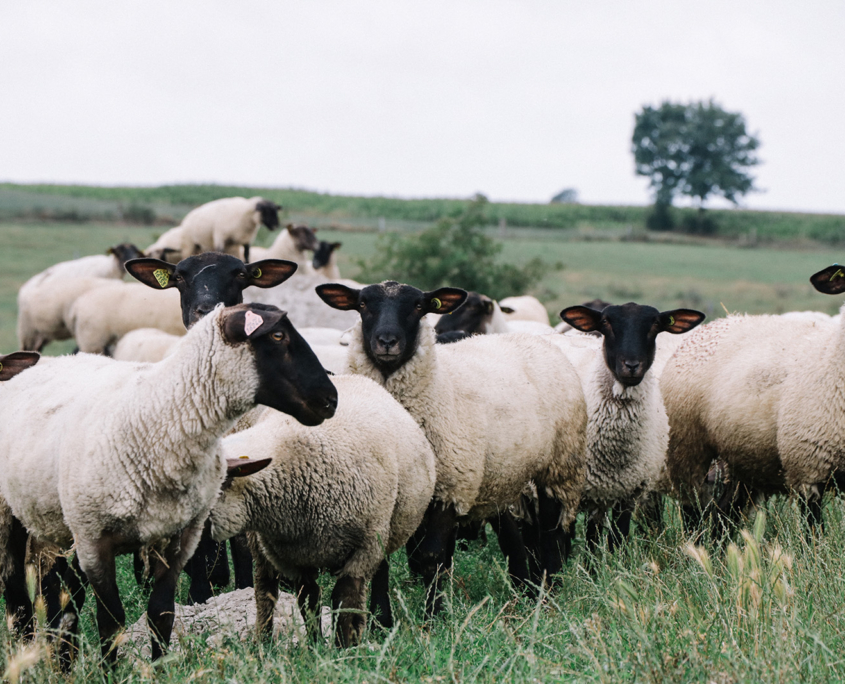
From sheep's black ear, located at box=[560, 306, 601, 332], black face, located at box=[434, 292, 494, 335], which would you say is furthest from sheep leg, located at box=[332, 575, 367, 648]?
black face, located at box=[434, 292, 494, 335]

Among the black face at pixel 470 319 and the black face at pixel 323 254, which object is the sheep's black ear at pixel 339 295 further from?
the black face at pixel 323 254

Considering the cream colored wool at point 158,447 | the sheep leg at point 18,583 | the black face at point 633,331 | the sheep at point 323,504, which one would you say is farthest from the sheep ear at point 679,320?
the sheep leg at point 18,583

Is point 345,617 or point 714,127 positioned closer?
point 345,617

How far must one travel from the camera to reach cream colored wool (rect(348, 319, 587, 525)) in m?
5.64

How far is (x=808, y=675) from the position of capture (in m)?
3.42

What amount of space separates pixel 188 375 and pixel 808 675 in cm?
285

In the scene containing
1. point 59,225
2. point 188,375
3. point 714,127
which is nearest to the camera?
point 188,375

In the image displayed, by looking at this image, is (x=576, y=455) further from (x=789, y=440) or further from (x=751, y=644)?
(x=751, y=644)

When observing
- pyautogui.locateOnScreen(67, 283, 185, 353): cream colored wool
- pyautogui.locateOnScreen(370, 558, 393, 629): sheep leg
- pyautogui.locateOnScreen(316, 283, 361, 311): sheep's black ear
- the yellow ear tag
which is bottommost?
pyautogui.locateOnScreen(370, 558, 393, 629): sheep leg

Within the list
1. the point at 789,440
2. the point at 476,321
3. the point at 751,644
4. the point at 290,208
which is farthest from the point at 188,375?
the point at 290,208

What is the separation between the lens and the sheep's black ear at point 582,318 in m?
6.83

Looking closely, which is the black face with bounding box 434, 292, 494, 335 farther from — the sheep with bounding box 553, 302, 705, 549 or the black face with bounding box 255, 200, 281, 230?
the black face with bounding box 255, 200, 281, 230

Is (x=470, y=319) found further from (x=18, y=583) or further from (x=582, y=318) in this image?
(x=18, y=583)

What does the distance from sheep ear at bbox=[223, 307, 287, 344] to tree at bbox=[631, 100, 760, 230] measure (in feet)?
198
